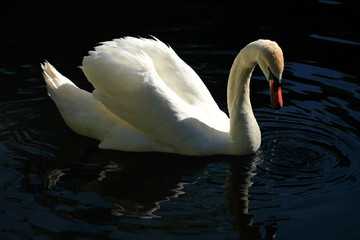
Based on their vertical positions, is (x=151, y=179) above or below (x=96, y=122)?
below

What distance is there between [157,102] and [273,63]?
1.66 m

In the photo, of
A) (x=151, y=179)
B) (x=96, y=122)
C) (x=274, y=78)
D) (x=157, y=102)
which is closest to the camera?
(x=274, y=78)

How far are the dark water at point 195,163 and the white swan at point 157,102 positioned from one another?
25 cm

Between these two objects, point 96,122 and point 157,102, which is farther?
point 96,122

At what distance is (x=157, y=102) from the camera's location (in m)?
8.59

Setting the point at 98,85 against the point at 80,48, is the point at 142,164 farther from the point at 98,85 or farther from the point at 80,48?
the point at 80,48

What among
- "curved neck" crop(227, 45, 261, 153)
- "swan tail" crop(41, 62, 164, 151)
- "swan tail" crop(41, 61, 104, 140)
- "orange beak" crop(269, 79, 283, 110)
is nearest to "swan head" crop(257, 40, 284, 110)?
"orange beak" crop(269, 79, 283, 110)

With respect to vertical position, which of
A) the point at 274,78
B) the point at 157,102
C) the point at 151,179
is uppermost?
the point at 274,78

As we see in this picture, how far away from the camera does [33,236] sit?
6.96m

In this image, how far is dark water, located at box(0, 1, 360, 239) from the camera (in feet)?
23.9

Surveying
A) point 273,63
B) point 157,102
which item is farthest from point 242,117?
point 157,102

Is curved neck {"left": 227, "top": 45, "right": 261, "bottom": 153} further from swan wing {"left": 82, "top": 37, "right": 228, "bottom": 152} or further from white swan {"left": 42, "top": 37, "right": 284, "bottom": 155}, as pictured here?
swan wing {"left": 82, "top": 37, "right": 228, "bottom": 152}

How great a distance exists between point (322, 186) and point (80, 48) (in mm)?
6993

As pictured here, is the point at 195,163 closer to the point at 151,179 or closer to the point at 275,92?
the point at 151,179
